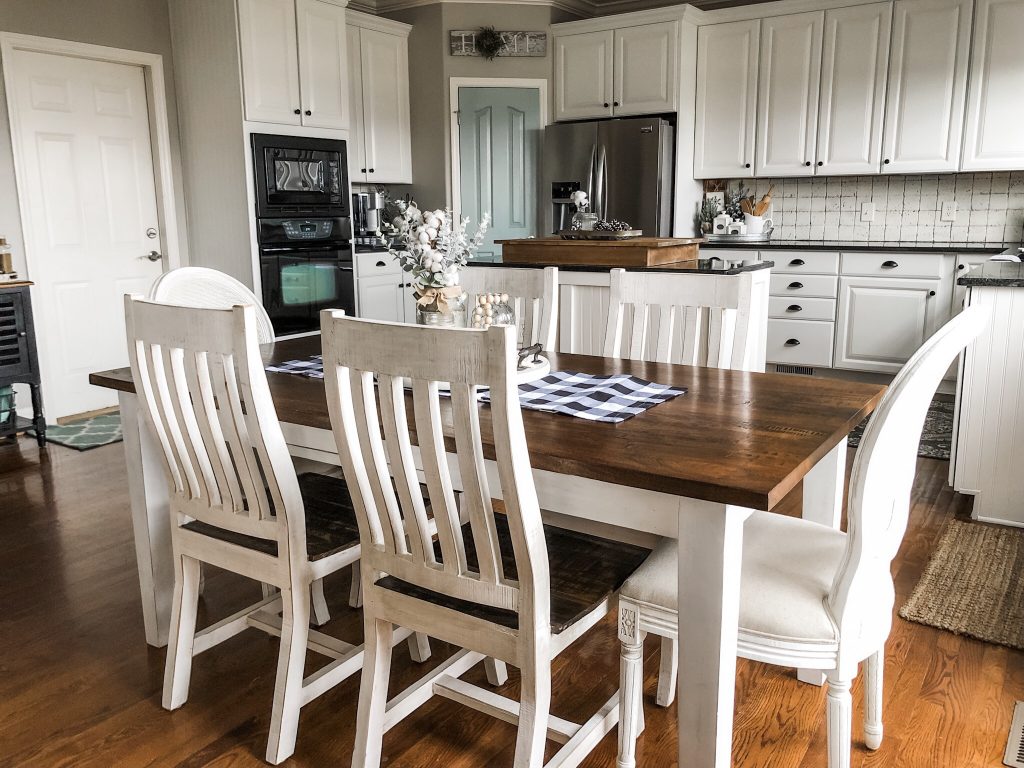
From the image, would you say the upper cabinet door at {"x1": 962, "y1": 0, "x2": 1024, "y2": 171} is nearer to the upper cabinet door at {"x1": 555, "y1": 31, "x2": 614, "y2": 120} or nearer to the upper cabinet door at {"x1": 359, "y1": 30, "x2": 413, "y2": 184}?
the upper cabinet door at {"x1": 555, "y1": 31, "x2": 614, "y2": 120}

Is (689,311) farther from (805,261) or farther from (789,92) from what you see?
(789,92)

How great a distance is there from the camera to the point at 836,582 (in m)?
1.42

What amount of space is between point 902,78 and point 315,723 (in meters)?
4.84

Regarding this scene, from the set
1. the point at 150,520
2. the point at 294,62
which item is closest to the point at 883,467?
the point at 150,520

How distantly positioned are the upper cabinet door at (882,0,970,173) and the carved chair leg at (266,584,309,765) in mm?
4645

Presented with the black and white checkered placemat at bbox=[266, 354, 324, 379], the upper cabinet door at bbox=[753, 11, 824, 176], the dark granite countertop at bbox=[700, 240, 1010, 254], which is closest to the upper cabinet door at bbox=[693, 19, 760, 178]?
the upper cabinet door at bbox=[753, 11, 824, 176]

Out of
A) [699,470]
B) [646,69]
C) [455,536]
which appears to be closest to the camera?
[699,470]

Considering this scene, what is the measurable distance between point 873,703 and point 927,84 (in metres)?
4.28

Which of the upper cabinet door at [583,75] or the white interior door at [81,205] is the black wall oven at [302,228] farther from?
the upper cabinet door at [583,75]

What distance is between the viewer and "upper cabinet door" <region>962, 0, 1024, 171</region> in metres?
4.59

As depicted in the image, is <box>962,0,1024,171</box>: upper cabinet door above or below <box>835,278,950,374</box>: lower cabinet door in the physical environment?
above

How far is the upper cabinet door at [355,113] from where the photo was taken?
549 centimetres

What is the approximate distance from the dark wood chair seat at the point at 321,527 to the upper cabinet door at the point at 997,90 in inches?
174

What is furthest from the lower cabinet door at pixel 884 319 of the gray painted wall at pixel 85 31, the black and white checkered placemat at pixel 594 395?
the gray painted wall at pixel 85 31
